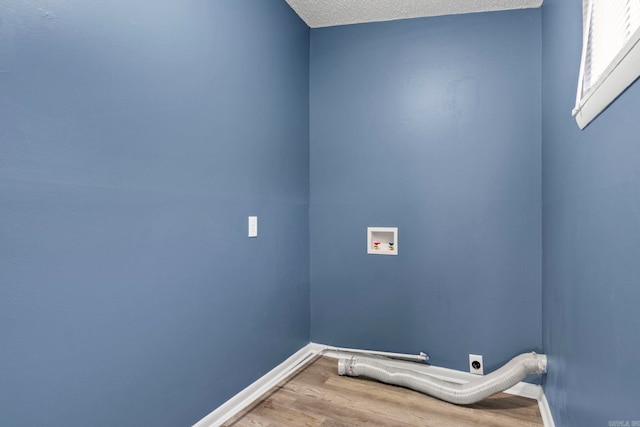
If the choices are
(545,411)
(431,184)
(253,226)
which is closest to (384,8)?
(431,184)

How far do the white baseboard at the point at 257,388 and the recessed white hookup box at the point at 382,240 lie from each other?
0.92m

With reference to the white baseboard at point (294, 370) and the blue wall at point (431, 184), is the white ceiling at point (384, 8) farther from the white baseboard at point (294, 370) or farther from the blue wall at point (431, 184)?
the white baseboard at point (294, 370)

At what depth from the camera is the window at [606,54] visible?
2.64ft

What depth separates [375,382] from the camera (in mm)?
2400

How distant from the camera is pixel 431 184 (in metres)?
2.53

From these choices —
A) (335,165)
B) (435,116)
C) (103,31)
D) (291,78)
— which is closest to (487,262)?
(435,116)

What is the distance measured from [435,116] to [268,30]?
4.11ft

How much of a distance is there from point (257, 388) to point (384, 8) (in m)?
2.62

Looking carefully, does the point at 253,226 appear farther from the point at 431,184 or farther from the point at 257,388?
the point at 431,184

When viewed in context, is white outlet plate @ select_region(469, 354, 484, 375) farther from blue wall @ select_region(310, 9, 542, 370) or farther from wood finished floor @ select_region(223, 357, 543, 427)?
wood finished floor @ select_region(223, 357, 543, 427)

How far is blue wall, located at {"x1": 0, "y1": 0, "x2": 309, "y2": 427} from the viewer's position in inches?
42.3

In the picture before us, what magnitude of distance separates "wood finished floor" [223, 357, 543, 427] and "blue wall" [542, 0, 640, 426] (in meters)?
0.29

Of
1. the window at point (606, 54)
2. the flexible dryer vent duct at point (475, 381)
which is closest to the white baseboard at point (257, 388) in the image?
the flexible dryer vent duct at point (475, 381)

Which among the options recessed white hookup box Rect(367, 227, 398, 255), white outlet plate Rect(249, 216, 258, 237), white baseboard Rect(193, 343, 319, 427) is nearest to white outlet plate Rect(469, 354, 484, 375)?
recessed white hookup box Rect(367, 227, 398, 255)
